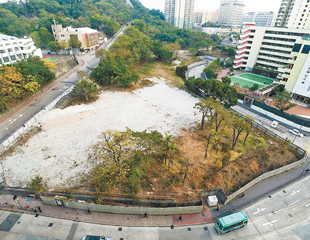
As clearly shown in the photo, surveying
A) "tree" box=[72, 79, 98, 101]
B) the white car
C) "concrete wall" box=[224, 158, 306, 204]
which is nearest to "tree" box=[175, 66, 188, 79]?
"tree" box=[72, 79, 98, 101]

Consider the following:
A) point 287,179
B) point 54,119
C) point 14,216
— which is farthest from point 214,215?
point 54,119

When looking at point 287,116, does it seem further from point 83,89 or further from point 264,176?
point 83,89

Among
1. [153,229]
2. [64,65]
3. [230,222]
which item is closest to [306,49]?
[230,222]

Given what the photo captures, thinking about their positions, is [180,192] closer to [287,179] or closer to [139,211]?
[139,211]

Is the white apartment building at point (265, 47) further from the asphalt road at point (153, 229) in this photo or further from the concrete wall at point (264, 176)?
the asphalt road at point (153, 229)

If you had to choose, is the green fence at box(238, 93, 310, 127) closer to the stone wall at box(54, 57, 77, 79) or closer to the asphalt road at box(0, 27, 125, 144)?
the asphalt road at box(0, 27, 125, 144)
